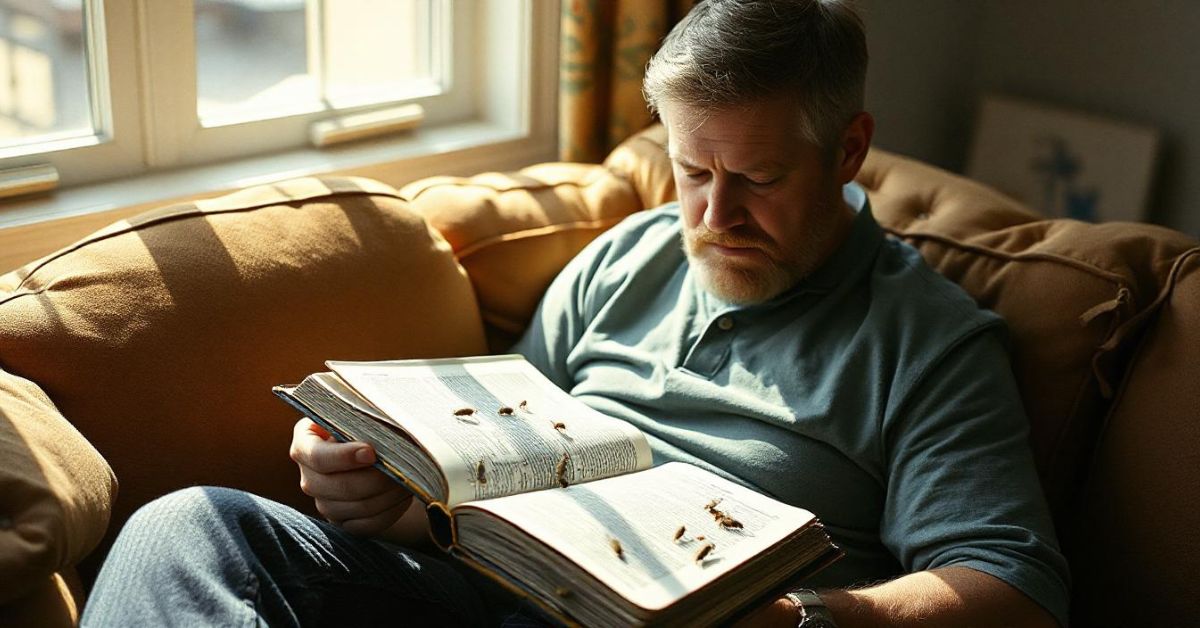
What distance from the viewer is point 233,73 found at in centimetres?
209

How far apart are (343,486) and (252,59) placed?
109 cm

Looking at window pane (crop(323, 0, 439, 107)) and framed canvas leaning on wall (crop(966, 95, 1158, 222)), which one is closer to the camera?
window pane (crop(323, 0, 439, 107))

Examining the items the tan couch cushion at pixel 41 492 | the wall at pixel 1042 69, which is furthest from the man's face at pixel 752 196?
the wall at pixel 1042 69

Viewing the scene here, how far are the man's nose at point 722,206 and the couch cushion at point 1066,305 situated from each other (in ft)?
1.17

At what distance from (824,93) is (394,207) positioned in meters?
0.64

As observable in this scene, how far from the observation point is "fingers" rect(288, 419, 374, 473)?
1244mm

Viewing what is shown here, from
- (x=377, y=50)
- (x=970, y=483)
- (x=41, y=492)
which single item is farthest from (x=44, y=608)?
(x=377, y=50)

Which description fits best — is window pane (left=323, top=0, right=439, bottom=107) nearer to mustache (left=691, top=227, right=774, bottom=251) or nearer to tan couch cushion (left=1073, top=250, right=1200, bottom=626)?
mustache (left=691, top=227, right=774, bottom=251)

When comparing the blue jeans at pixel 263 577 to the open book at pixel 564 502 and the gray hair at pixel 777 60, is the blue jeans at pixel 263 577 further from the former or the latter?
the gray hair at pixel 777 60

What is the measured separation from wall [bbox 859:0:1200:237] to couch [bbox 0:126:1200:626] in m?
1.09

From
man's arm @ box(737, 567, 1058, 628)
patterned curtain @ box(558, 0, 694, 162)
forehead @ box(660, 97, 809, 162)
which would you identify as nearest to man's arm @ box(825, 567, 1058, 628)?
man's arm @ box(737, 567, 1058, 628)

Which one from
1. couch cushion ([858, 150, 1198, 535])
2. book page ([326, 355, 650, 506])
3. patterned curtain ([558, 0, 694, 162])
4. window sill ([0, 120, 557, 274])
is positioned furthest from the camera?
patterned curtain ([558, 0, 694, 162])

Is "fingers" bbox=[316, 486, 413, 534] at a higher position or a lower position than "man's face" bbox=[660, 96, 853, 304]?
lower

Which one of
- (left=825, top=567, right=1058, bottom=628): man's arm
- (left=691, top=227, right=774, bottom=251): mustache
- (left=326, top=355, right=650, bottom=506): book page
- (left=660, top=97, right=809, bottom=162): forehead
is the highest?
(left=660, top=97, right=809, bottom=162): forehead
